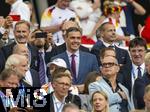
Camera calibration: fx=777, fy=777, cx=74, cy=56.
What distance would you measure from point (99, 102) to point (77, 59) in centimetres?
196

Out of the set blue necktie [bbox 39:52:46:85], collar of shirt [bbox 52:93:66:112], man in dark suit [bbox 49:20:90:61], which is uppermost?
man in dark suit [bbox 49:20:90:61]

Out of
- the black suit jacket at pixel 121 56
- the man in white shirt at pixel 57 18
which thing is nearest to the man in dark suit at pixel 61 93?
the black suit jacket at pixel 121 56

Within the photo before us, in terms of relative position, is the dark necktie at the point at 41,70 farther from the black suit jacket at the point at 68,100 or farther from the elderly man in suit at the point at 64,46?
the black suit jacket at the point at 68,100

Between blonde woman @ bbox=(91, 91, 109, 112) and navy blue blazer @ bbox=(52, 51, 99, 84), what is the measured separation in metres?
1.54

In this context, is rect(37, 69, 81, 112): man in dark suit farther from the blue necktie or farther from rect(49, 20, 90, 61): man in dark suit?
rect(49, 20, 90, 61): man in dark suit

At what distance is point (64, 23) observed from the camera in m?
13.3

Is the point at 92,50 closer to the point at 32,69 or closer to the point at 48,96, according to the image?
the point at 32,69

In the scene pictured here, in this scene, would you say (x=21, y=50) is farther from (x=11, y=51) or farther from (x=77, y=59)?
(x=77, y=59)

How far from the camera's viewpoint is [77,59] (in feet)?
39.1

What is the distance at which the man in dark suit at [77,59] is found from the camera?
38.6 ft

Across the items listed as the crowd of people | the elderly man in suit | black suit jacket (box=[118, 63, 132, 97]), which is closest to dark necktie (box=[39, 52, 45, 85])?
the crowd of people

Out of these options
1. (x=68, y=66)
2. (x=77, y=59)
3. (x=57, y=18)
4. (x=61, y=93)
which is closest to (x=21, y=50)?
(x=68, y=66)

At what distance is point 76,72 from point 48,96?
1.74 metres

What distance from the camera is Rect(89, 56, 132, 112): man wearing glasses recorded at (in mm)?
10578
